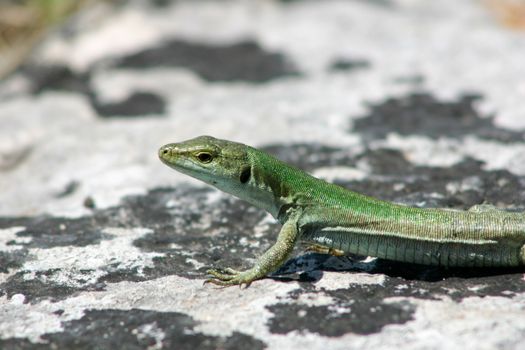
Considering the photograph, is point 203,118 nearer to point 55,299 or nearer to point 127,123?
point 127,123

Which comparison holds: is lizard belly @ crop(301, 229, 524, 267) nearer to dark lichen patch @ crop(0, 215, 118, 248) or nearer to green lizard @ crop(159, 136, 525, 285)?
green lizard @ crop(159, 136, 525, 285)

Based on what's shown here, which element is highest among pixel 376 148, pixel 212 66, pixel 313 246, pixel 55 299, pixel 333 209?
pixel 212 66

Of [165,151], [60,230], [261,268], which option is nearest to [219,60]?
[60,230]

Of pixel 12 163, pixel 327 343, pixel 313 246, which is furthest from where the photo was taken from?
pixel 12 163

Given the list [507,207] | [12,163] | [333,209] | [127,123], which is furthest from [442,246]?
[12,163]

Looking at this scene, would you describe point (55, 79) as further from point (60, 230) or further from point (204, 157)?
point (204, 157)

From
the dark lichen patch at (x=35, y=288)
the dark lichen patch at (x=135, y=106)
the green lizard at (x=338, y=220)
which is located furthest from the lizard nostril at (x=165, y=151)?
the dark lichen patch at (x=135, y=106)
